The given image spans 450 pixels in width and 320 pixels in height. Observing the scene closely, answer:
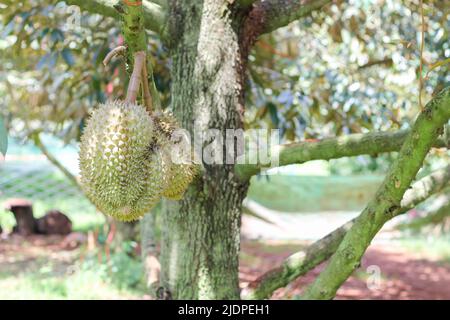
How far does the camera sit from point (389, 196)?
4.15ft

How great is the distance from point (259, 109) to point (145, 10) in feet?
3.75

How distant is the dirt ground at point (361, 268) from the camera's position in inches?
174

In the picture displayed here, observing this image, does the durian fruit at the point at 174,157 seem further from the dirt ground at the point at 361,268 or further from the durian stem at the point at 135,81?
the dirt ground at the point at 361,268

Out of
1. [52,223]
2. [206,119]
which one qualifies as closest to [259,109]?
[206,119]

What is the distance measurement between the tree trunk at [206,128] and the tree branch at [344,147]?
0.20 m

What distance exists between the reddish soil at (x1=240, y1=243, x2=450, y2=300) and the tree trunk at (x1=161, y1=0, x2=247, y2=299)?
2.07m

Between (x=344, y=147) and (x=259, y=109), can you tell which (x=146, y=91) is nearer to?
(x=344, y=147)

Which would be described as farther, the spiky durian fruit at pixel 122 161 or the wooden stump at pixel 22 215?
the wooden stump at pixel 22 215

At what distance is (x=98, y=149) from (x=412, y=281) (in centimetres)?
451

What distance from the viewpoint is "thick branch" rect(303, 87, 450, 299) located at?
1.15 meters

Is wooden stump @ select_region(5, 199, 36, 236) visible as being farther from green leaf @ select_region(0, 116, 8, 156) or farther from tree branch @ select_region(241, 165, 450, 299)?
green leaf @ select_region(0, 116, 8, 156)

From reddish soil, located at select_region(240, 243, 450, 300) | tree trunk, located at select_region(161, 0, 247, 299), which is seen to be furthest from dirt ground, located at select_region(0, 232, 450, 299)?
tree trunk, located at select_region(161, 0, 247, 299)

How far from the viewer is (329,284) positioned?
1.43 meters

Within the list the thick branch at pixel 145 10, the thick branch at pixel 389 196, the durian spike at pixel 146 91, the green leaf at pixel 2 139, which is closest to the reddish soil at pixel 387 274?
the thick branch at pixel 389 196
